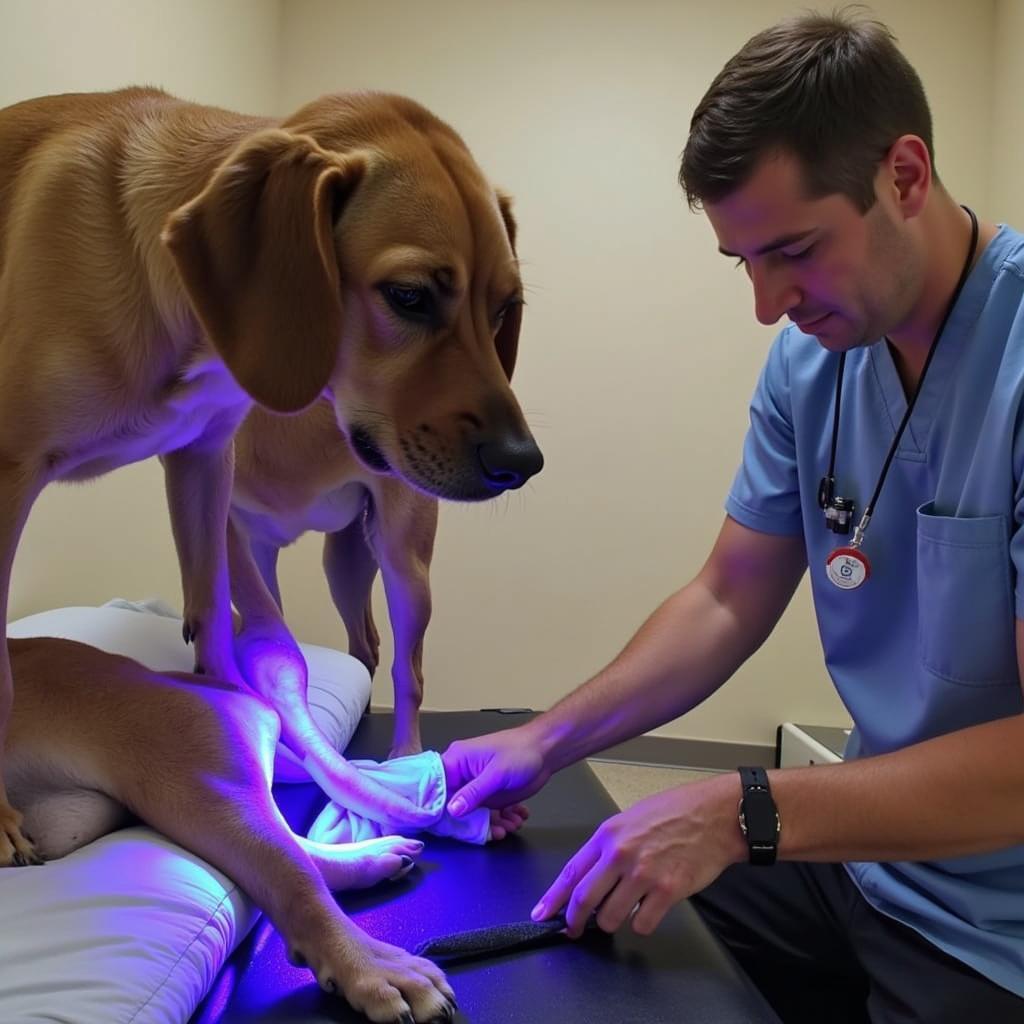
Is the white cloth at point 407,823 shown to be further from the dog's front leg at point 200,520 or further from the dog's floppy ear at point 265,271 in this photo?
the dog's floppy ear at point 265,271

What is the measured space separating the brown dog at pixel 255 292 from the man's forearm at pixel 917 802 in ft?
1.52

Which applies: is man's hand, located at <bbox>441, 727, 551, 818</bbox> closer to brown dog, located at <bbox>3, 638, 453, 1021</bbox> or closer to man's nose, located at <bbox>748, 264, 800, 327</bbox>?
brown dog, located at <bbox>3, 638, 453, 1021</bbox>

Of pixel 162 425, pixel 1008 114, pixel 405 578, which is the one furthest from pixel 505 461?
pixel 1008 114

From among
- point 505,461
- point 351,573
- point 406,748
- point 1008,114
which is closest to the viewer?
point 505,461

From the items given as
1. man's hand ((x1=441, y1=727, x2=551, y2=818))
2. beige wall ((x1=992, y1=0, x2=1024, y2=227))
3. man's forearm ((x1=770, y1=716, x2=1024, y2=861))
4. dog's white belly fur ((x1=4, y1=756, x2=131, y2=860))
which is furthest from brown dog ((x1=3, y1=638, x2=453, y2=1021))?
beige wall ((x1=992, y1=0, x2=1024, y2=227))

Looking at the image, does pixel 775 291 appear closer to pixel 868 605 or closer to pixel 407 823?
pixel 868 605

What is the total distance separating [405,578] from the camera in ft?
5.10

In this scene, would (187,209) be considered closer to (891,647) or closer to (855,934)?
(891,647)

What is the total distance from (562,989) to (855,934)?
0.46 m

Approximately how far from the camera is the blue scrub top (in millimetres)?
1002

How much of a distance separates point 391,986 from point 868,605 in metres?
0.73

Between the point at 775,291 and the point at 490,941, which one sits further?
the point at 775,291

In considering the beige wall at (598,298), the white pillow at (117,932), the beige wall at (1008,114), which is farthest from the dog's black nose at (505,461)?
the beige wall at (1008,114)

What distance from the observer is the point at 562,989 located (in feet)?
2.81
